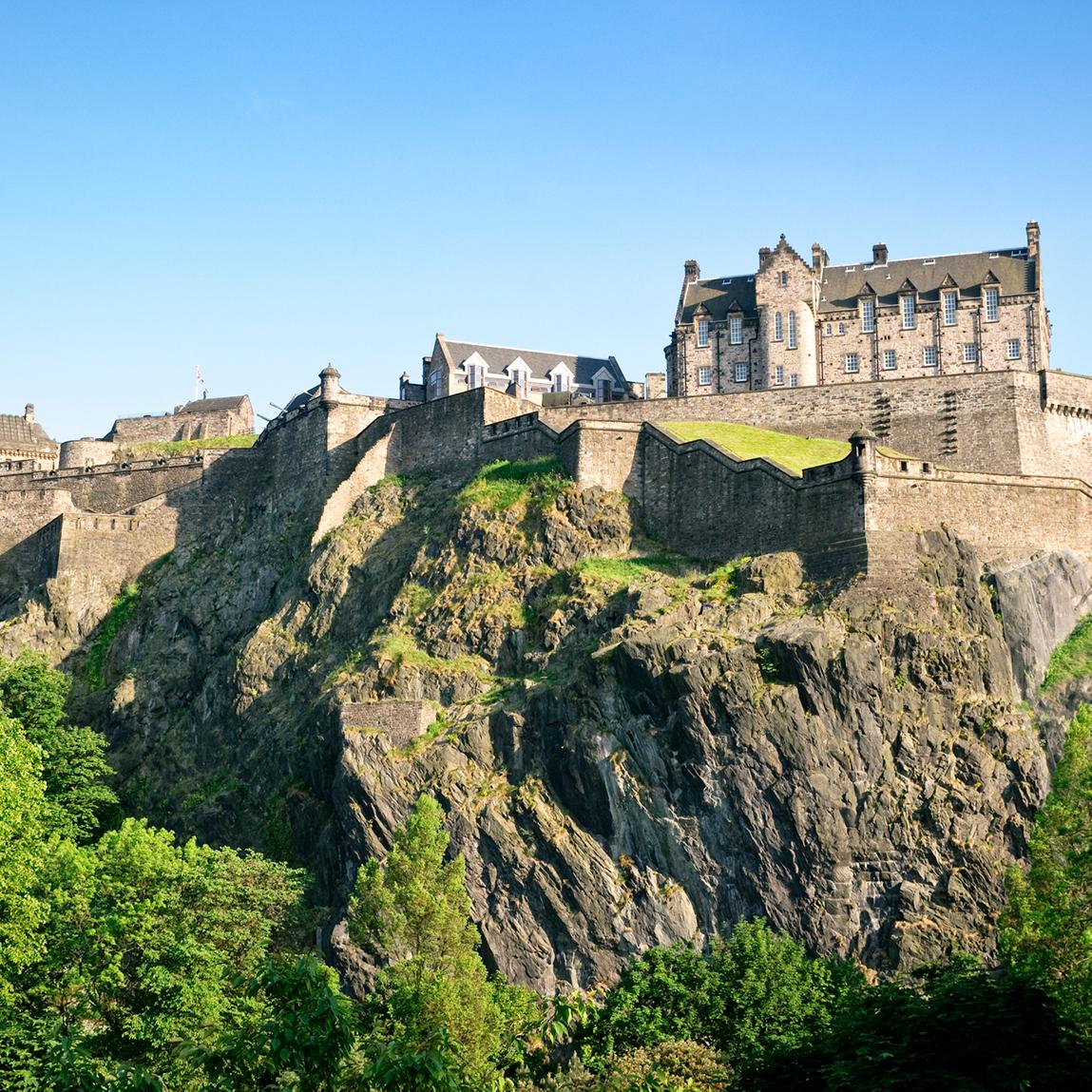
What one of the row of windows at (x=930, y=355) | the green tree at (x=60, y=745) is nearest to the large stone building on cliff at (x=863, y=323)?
the row of windows at (x=930, y=355)

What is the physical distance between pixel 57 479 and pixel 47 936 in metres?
42.9

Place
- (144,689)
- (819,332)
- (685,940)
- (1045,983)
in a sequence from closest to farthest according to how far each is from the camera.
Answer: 1. (1045,983)
2. (685,940)
3. (144,689)
4. (819,332)

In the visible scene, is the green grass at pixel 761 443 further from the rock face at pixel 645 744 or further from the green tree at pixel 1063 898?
the green tree at pixel 1063 898

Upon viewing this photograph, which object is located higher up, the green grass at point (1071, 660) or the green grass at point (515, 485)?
the green grass at point (515, 485)

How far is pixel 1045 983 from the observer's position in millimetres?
37625

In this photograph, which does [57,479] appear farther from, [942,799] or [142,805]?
[942,799]

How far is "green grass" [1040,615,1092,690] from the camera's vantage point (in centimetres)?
5394

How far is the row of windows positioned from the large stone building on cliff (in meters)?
0.04

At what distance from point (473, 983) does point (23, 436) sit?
6239 centimetres

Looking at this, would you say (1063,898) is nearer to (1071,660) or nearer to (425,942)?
(425,942)

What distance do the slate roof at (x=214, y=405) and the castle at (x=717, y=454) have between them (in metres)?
8.77

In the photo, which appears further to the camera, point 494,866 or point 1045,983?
point 494,866

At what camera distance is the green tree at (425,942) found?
41.1 meters

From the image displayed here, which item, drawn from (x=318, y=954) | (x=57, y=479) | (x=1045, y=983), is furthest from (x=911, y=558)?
(x=57, y=479)
